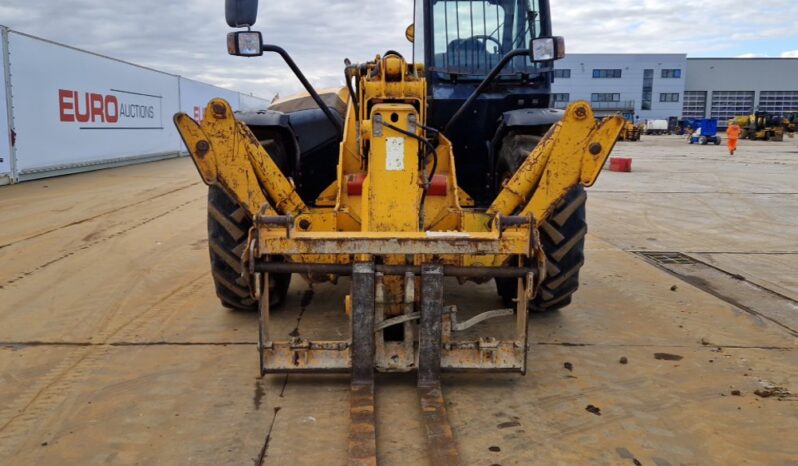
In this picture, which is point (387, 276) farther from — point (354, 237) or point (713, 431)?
point (713, 431)

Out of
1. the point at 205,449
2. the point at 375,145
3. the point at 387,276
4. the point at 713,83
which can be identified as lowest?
the point at 205,449

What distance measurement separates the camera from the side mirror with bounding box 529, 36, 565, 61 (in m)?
3.83

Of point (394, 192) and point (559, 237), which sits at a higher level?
point (394, 192)

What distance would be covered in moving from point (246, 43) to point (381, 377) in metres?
2.10

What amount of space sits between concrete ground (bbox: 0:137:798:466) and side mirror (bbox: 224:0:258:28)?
1987mm

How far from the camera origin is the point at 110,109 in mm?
17500

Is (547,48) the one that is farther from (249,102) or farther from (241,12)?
(249,102)

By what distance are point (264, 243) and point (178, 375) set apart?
104 cm

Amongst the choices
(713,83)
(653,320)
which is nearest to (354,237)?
(653,320)

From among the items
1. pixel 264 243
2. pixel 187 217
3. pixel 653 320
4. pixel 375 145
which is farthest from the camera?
pixel 187 217

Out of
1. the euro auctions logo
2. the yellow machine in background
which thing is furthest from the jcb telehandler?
the yellow machine in background

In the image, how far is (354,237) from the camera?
3.40 m

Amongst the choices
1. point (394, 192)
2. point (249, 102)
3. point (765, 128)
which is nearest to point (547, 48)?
point (394, 192)

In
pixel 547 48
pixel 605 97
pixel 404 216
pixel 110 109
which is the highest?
pixel 605 97
